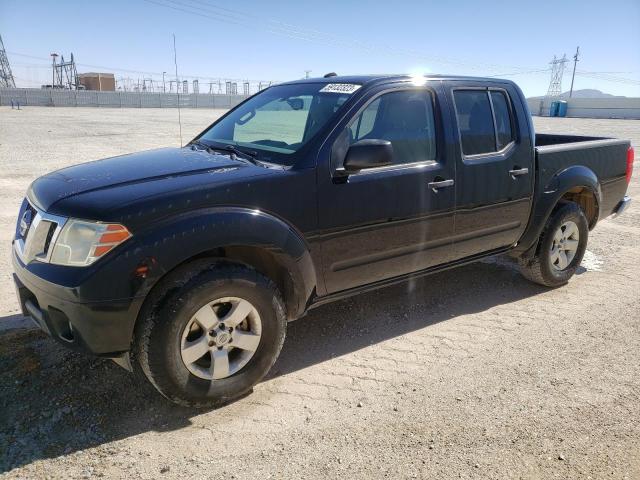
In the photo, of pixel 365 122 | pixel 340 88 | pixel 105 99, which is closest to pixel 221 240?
pixel 365 122

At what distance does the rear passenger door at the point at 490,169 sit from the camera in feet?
12.9

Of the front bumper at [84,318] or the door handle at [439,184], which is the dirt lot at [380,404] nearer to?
the front bumper at [84,318]

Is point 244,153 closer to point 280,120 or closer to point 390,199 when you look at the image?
point 280,120

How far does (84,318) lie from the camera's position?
99.1 inches

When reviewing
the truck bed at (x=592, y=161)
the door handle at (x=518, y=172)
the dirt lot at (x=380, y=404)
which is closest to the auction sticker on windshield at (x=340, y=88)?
the door handle at (x=518, y=172)

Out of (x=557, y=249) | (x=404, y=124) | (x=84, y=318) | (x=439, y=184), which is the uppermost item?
(x=404, y=124)

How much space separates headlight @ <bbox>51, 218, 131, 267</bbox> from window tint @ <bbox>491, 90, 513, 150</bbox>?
3.08m

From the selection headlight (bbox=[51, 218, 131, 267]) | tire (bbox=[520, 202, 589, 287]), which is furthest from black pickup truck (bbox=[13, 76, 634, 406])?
tire (bbox=[520, 202, 589, 287])

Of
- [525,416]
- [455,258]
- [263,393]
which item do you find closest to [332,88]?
[455,258]

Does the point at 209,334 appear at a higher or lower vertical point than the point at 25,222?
lower

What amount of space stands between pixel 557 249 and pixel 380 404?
9.18ft

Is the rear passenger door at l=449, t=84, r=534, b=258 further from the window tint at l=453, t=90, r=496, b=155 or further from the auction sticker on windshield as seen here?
the auction sticker on windshield

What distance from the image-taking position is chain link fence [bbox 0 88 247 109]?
46500 mm

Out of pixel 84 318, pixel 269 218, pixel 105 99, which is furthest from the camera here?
pixel 105 99
